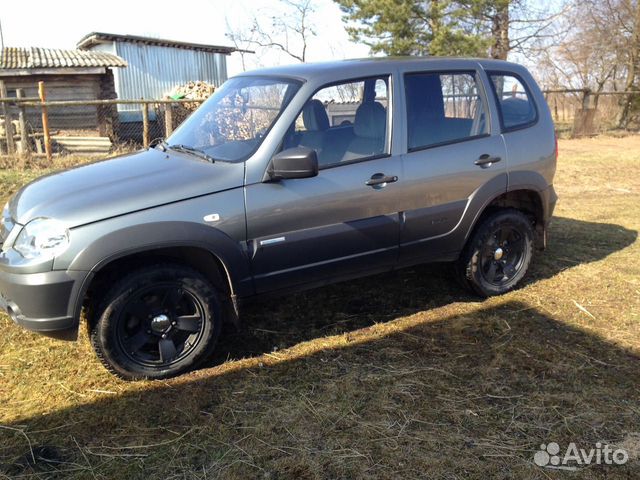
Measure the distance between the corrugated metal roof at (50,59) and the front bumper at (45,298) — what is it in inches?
694

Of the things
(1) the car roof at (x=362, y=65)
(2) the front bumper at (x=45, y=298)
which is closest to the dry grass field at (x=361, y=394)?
(2) the front bumper at (x=45, y=298)

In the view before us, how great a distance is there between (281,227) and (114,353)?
1274 mm

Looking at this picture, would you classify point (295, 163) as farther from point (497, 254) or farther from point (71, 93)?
point (71, 93)

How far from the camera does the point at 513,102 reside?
450cm

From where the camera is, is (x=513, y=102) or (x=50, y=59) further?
(x=50, y=59)

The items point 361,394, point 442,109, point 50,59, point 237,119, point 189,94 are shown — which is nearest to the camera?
point 361,394

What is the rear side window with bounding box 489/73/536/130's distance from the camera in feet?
14.4

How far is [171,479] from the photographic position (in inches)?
98.3

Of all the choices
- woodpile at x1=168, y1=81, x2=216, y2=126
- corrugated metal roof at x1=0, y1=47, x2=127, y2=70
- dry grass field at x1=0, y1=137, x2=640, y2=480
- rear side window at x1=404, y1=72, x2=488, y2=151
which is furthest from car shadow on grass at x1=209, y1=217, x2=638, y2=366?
corrugated metal roof at x1=0, y1=47, x2=127, y2=70

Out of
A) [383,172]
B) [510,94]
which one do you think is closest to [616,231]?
[510,94]

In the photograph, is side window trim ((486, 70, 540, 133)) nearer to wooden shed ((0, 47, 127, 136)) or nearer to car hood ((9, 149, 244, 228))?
car hood ((9, 149, 244, 228))

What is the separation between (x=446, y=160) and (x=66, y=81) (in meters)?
18.2

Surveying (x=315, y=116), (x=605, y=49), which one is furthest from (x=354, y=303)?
(x=605, y=49)

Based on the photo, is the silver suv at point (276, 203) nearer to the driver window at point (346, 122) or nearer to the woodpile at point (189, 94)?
the driver window at point (346, 122)
